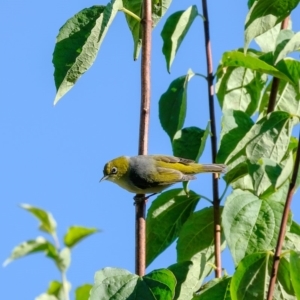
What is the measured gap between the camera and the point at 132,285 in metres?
3.00

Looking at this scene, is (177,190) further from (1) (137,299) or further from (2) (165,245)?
(1) (137,299)

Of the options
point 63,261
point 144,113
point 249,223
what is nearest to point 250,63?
point 144,113

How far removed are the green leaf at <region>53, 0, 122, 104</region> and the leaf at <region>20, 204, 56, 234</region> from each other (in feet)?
2.08

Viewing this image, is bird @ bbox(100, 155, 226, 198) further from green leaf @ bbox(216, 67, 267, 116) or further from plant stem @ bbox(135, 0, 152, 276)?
plant stem @ bbox(135, 0, 152, 276)

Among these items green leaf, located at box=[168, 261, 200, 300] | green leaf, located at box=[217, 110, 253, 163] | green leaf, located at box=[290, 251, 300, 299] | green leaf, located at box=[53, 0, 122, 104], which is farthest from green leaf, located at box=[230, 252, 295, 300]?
green leaf, located at box=[53, 0, 122, 104]

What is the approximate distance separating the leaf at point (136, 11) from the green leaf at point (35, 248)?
1.25 meters

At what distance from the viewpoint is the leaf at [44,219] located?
2.41 meters

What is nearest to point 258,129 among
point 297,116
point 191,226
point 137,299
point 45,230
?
point 297,116

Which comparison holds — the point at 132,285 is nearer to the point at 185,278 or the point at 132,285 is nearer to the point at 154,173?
the point at 185,278

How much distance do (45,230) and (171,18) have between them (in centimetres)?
140

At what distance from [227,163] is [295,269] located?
65cm

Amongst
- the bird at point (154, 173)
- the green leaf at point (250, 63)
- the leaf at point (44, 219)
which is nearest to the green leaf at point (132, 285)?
the leaf at point (44, 219)

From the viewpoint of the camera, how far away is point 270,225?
10.6ft

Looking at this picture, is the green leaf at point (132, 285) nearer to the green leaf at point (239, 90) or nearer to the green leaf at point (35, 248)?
the green leaf at point (35, 248)
